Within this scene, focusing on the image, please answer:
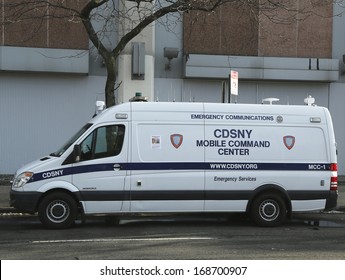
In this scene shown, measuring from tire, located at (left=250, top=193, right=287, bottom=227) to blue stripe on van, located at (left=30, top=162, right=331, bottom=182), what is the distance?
62cm

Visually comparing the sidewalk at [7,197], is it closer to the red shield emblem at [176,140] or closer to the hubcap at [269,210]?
the hubcap at [269,210]

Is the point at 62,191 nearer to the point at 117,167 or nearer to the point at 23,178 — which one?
the point at 23,178

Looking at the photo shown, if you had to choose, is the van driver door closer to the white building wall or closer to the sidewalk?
the sidewalk

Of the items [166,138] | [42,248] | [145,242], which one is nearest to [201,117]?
[166,138]

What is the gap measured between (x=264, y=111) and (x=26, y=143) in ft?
36.6

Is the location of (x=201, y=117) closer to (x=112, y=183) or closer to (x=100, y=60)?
(x=112, y=183)

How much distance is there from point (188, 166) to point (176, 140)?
1.90 feet

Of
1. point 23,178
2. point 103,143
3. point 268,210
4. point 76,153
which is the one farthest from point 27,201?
point 268,210

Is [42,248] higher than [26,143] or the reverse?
the reverse

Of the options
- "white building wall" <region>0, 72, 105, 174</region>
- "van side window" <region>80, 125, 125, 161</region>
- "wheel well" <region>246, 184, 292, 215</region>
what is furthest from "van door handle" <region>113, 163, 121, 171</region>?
"white building wall" <region>0, 72, 105, 174</region>

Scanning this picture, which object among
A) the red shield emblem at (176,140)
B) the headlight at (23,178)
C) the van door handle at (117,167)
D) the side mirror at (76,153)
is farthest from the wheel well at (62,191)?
the red shield emblem at (176,140)

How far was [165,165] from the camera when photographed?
1030 cm

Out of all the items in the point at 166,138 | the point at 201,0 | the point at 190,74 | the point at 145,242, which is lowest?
the point at 145,242

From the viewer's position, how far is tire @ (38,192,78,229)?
32.8 ft
